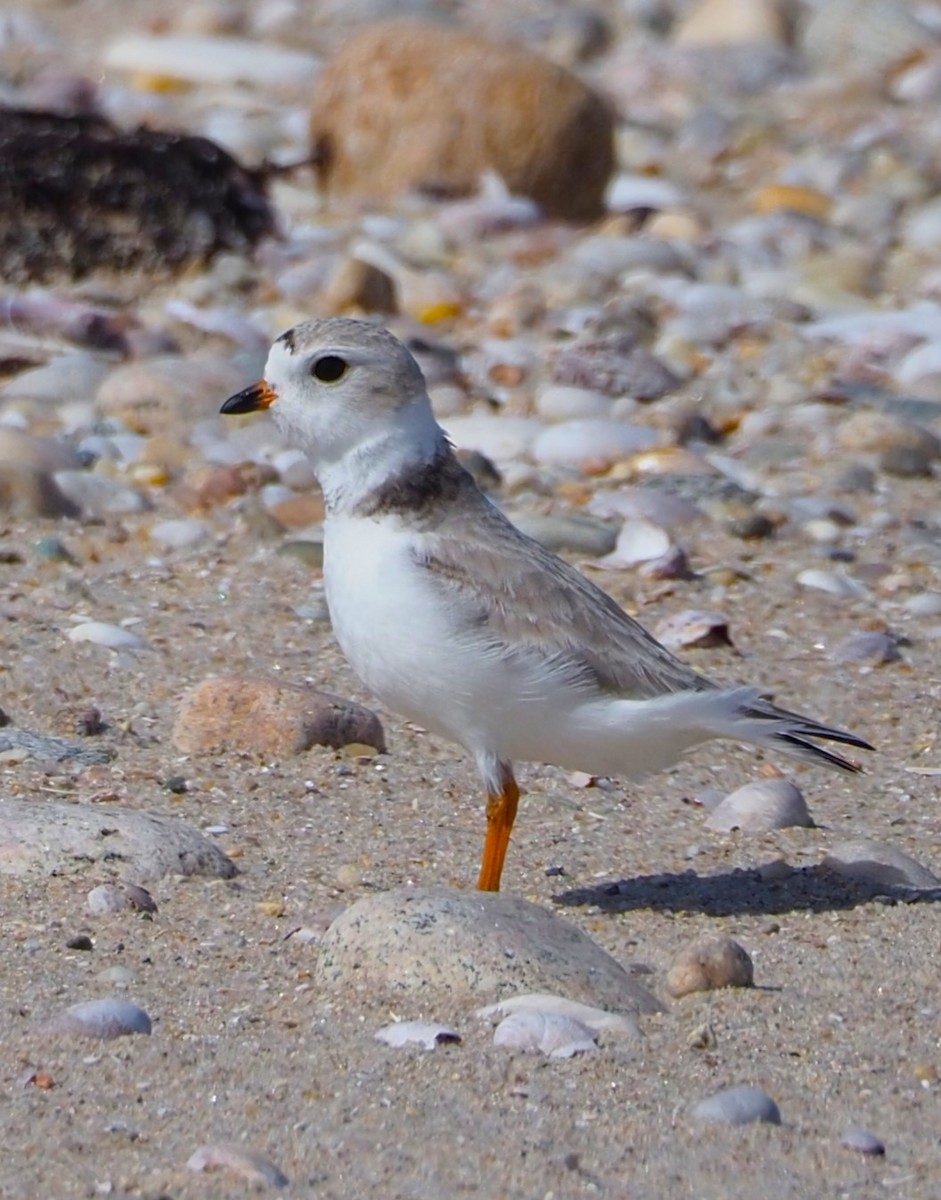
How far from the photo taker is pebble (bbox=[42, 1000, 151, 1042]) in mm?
3307

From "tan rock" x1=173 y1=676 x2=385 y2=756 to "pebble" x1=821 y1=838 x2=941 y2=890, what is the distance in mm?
1164

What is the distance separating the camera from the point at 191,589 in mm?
5938

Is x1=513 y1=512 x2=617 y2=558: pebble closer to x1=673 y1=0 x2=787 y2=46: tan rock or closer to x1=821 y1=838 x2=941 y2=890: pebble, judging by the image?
x1=821 y1=838 x2=941 y2=890: pebble

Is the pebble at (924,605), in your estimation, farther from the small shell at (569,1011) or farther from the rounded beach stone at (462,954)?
the small shell at (569,1011)

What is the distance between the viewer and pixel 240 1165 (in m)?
2.85

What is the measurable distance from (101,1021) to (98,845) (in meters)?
0.73

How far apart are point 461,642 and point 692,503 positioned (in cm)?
282

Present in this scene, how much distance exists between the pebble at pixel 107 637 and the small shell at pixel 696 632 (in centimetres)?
142

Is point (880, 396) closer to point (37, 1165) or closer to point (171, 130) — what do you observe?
point (171, 130)

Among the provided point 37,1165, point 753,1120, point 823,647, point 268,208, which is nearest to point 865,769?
point 823,647

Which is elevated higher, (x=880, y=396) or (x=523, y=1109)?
(x=523, y=1109)

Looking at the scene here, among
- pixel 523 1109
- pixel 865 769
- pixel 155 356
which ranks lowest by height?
pixel 155 356

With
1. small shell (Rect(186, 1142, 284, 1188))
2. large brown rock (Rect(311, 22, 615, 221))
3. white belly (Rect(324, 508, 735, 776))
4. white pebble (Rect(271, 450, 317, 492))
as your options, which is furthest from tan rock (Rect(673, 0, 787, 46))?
small shell (Rect(186, 1142, 284, 1188))

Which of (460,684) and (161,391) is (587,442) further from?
(460,684)
